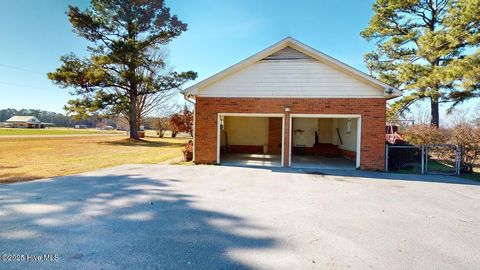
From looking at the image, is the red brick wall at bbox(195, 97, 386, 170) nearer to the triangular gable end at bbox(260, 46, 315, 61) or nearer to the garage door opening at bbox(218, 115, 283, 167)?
the triangular gable end at bbox(260, 46, 315, 61)

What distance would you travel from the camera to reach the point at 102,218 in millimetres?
4148

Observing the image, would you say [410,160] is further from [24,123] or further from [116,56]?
[24,123]

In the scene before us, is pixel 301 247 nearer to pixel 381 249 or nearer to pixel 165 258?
pixel 381 249

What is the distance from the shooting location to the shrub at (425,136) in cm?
1139

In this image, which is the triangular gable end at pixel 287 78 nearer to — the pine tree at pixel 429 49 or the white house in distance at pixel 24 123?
the pine tree at pixel 429 49

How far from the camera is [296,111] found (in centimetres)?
1008

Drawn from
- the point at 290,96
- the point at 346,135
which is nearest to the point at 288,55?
the point at 290,96

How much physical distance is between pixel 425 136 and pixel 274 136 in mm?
7642

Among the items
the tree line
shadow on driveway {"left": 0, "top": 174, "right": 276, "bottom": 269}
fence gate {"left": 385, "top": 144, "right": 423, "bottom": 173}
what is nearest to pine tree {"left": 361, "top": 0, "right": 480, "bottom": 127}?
fence gate {"left": 385, "top": 144, "right": 423, "bottom": 173}

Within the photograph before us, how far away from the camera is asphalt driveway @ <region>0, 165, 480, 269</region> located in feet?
9.48

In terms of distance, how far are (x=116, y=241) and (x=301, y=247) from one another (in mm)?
2558

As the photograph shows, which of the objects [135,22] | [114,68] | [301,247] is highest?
[135,22]

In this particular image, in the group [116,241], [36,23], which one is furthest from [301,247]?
[36,23]

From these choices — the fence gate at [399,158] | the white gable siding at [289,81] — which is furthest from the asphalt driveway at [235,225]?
the white gable siding at [289,81]
